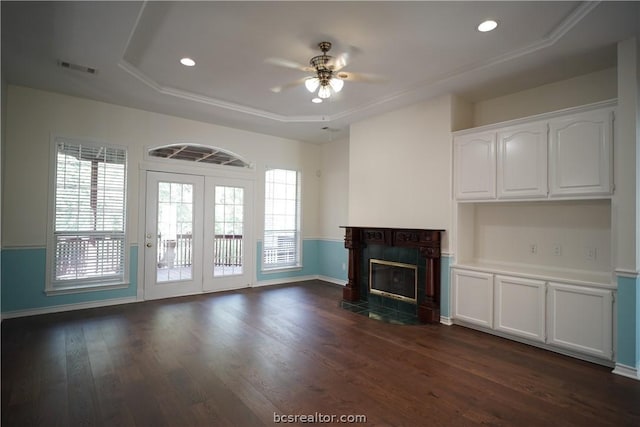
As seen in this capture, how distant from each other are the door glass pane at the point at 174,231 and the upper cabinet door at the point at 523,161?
15.2ft

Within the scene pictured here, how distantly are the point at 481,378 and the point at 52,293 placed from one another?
17.0 feet

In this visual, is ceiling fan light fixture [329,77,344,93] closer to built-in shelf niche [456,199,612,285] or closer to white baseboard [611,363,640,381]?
built-in shelf niche [456,199,612,285]

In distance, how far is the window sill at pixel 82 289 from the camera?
446 centimetres

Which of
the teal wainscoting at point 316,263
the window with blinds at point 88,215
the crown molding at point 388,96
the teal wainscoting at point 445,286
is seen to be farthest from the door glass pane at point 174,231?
the teal wainscoting at point 445,286

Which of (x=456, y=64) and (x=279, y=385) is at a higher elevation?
(x=456, y=64)

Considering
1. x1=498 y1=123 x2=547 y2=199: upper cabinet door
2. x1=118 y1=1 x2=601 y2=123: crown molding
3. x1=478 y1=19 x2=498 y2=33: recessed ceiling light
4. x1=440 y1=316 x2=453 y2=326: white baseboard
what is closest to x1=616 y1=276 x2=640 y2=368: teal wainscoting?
x1=498 y1=123 x2=547 y2=199: upper cabinet door

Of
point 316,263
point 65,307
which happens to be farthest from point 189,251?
point 316,263

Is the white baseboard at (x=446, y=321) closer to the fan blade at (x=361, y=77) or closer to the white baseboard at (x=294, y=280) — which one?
the white baseboard at (x=294, y=280)

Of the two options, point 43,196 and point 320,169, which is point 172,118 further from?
point 320,169

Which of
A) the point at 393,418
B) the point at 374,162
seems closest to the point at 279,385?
the point at 393,418

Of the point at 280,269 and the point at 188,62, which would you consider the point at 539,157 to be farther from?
the point at 280,269

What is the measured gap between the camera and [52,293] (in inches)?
175

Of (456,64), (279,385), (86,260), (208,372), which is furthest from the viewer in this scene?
(86,260)

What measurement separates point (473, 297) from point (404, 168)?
1964 mm
